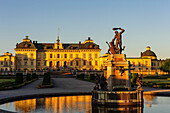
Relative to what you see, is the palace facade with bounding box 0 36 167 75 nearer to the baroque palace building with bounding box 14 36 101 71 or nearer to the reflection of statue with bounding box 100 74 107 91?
the baroque palace building with bounding box 14 36 101 71

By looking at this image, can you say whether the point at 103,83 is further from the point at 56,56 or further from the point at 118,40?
the point at 56,56

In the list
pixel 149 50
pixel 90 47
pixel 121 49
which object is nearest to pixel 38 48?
pixel 90 47

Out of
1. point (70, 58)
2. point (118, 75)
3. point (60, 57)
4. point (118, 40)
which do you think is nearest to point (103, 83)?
point (118, 75)

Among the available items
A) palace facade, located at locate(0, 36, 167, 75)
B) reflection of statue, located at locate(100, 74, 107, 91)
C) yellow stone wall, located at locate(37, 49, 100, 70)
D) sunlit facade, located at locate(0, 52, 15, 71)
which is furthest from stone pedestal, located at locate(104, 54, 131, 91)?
sunlit facade, located at locate(0, 52, 15, 71)

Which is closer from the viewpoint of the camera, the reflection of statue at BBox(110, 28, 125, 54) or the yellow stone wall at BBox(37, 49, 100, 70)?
the reflection of statue at BBox(110, 28, 125, 54)

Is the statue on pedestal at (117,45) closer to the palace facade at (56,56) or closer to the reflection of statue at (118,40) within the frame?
the reflection of statue at (118,40)

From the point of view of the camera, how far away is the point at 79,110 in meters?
11.1

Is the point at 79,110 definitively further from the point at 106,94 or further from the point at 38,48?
the point at 38,48

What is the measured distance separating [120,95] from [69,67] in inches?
2526

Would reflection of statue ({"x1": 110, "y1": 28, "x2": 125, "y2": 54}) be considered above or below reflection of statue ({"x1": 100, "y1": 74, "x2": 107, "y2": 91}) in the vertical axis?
above

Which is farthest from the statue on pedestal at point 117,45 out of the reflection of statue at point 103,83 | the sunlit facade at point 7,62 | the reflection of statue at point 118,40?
the sunlit facade at point 7,62

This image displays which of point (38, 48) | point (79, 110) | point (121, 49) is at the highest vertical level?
point (38, 48)

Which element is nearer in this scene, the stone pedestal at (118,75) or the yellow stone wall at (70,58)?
the stone pedestal at (118,75)

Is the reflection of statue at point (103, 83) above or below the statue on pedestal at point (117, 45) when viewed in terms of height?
below
